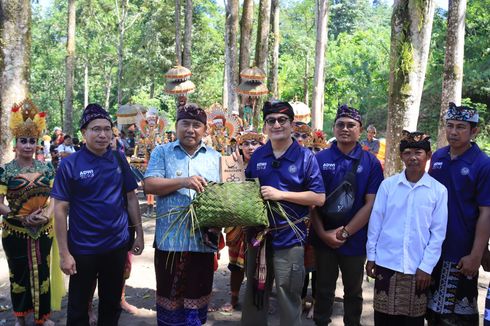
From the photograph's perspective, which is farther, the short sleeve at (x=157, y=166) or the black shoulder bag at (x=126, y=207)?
the black shoulder bag at (x=126, y=207)

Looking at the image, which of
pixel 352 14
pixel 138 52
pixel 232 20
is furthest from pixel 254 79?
pixel 352 14

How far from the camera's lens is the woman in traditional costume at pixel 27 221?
437cm

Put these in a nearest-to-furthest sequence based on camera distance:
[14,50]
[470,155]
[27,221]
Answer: [470,155] < [27,221] < [14,50]

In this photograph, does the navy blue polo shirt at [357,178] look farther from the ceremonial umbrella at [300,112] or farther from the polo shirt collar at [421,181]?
the ceremonial umbrella at [300,112]

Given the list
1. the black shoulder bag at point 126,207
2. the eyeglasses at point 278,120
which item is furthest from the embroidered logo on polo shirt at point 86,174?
the eyeglasses at point 278,120

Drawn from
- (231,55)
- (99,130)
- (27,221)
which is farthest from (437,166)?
(231,55)

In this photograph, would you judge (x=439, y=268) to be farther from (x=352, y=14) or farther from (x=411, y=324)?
(x=352, y=14)

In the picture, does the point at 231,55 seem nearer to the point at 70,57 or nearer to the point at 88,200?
the point at 70,57

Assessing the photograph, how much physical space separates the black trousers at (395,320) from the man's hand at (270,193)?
128 cm

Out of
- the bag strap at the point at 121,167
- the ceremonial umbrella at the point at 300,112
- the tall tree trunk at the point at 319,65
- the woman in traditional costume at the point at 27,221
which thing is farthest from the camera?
the tall tree trunk at the point at 319,65

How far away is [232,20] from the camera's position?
14008 millimetres

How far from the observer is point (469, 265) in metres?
3.41

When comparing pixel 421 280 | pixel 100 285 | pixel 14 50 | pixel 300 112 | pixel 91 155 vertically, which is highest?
pixel 14 50

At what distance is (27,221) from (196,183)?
81.3 inches
